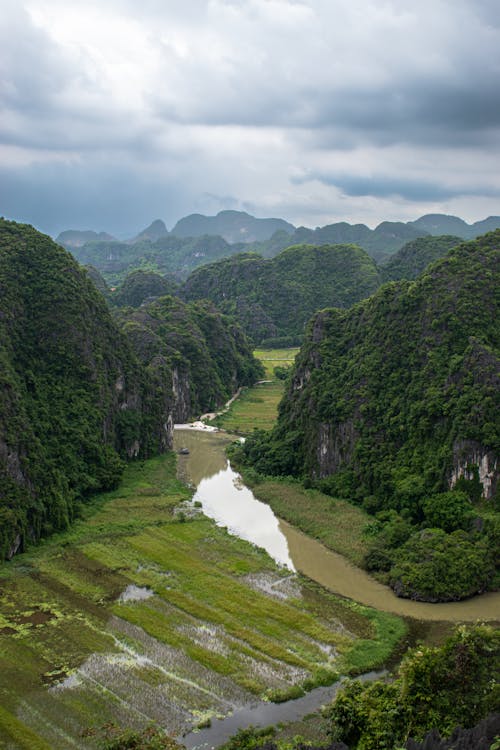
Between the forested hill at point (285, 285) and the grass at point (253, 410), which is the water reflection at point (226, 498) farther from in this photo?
the forested hill at point (285, 285)

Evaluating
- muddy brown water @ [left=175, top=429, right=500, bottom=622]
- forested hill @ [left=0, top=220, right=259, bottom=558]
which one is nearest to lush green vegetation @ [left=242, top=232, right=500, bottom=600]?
muddy brown water @ [left=175, top=429, right=500, bottom=622]

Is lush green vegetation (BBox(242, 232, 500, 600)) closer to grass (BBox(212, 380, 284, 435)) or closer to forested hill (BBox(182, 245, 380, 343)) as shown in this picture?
grass (BBox(212, 380, 284, 435))

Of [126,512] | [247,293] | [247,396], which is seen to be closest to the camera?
[126,512]

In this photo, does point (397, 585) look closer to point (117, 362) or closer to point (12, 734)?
point (12, 734)

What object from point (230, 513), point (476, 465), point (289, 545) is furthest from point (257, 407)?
point (476, 465)

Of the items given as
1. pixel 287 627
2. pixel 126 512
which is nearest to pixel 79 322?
pixel 126 512
